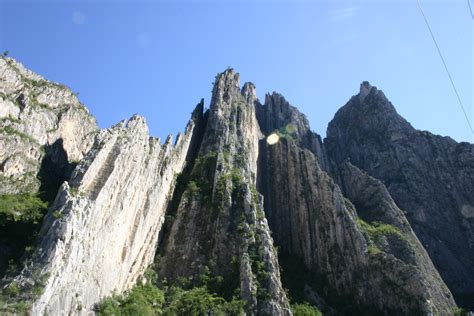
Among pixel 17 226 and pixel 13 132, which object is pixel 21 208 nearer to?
pixel 17 226

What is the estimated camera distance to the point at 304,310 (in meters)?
54.3

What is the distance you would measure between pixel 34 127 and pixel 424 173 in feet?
249

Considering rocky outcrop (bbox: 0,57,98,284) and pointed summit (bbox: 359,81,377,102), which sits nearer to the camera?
rocky outcrop (bbox: 0,57,98,284)

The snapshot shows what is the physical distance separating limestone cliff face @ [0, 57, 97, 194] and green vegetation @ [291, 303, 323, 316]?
1242 inches

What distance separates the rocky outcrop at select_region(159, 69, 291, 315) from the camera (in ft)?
162

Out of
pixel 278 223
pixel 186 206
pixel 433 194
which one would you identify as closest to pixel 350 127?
pixel 433 194

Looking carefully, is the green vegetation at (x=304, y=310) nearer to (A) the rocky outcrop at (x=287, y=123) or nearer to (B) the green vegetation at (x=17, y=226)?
(B) the green vegetation at (x=17, y=226)

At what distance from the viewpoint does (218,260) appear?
179 feet

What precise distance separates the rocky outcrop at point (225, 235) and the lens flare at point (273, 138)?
61.4 ft

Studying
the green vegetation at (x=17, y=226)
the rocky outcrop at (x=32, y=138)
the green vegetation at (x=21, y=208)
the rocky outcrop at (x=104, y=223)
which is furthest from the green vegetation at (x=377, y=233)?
the green vegetation at (x=17, y=226)

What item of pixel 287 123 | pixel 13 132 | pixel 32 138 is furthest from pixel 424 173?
pixel 13 132

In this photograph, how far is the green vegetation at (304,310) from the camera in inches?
2095

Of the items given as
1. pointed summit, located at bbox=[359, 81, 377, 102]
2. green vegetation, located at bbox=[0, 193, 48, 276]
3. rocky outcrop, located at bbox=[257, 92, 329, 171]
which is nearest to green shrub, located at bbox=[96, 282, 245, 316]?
green vegetation, located at bbox=[0, 193, 48, 276]

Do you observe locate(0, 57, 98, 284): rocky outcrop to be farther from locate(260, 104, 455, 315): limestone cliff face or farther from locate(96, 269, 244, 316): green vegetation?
locate(260, 104, 455, 315): limestone cliff face
